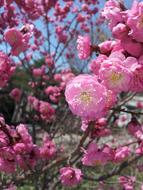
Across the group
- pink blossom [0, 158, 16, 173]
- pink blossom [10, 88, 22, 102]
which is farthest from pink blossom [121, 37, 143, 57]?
pink blossom [10, 88, 22, 102]

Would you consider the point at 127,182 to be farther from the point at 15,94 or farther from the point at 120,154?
the point at 15,94

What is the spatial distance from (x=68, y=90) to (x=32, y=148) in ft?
3.58

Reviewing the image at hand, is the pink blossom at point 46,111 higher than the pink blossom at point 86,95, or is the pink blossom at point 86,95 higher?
the pink blossom at point 86,95

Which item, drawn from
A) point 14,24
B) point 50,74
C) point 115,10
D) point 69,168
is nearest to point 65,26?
point 50,74

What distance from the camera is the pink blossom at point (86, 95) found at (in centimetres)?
148

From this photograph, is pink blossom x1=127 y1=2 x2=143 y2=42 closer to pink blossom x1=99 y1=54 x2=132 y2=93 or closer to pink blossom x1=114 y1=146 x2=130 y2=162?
pink blossom x1=99 y1=54 x2=132 y2=93

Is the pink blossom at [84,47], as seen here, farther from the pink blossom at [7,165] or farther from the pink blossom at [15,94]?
the pink blossom at [15,94]

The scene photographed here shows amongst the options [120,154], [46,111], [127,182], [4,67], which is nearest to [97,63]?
[4,67]

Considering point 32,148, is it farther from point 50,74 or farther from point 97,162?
point 50,74

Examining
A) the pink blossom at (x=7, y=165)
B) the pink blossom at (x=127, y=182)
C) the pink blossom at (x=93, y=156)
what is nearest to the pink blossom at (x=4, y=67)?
the pink blossom at (x=7, y=165)

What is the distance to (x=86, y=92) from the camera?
150cm

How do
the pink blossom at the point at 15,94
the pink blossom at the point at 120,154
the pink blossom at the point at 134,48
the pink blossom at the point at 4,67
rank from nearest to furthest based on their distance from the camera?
the pink blossom at the point at 134,48
the pink blossom at the point at 4,67
the pink blossom at the point at 120,154
the pink blossom at the point at 15,94

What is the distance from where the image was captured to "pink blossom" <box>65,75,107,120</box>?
1.48 metres

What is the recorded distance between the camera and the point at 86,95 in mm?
1501
